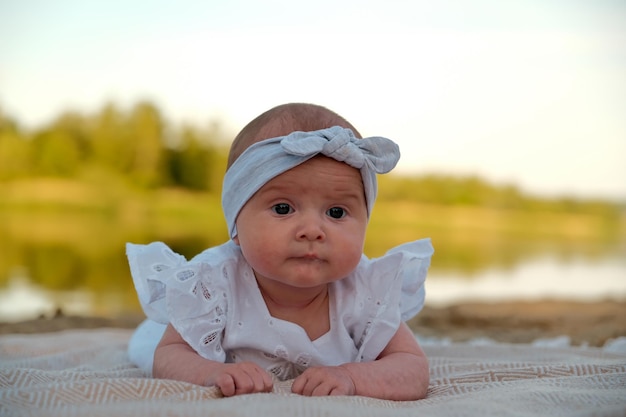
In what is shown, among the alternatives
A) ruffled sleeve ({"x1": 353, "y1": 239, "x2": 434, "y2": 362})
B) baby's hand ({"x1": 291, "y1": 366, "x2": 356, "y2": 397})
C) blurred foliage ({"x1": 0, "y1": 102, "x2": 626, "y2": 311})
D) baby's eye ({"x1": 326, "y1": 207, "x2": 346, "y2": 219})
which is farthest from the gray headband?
blurred foliage ({"x1": 0, "y1": 102, "x2": 626, "y2": 311})

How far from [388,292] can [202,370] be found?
0.68 m

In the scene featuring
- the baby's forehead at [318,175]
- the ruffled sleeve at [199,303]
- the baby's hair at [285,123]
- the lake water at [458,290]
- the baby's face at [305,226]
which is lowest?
the lake water at [458,290]

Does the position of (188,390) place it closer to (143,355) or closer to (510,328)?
(143,355)

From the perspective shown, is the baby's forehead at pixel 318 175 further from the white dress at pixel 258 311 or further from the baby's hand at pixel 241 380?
the baby's hand at pixel 241 380

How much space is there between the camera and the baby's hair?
6.47 ft

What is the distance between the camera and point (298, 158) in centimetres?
184

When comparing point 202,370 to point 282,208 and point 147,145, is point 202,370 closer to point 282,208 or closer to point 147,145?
point 282,208

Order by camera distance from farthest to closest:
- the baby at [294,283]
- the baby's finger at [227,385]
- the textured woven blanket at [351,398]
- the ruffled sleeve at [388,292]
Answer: the ruffled sleeve at [388,292]
the baby at [294,283]
the baby's finger at [227,385]
the textured woven blanket at [351,398]

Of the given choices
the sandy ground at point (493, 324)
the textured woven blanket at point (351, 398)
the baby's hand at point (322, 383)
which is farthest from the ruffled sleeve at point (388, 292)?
the sandy ground at point (493, 324)

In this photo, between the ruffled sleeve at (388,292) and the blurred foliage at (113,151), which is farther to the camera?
the blurred foliage at (113,151)

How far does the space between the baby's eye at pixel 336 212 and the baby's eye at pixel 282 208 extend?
0.11m

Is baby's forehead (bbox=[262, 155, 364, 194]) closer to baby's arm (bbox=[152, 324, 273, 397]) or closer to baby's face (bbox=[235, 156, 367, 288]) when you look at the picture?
baby's face (bbox=[235, 156, 367, 288])

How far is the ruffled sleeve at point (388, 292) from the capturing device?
206cm

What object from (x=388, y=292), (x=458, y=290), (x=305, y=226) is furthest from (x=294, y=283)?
(x=458, y=290)
